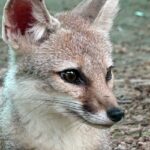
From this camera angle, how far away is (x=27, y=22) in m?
6.55

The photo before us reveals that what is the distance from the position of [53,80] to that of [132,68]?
545 cm

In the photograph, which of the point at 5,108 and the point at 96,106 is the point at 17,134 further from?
the point at 96,106

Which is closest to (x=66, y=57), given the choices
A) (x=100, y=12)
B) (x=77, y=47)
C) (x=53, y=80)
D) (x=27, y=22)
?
(x=77, y=47)

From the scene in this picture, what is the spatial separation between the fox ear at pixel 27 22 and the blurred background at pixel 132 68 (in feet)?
5.79

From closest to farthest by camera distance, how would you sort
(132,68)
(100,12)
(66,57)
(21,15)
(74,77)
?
(74,77) < (66,57) < (21,15) < (100,12) < (132,68)

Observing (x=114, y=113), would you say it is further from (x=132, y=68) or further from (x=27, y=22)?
(x=132, y=68)

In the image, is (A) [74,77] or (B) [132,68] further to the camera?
(B) [132,68]

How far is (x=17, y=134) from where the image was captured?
6.50m

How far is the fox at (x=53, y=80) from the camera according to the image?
6074mm

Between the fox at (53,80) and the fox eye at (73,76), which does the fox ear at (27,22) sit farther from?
the fox eye at (73,76)

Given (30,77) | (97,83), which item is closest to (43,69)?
(30,77)

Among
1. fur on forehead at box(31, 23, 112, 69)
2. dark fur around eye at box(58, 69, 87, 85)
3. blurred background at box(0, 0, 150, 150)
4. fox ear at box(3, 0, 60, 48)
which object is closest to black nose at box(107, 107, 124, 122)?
dark fur around eye at box(58, 69, 87, 85)

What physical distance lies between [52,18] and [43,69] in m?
0.53

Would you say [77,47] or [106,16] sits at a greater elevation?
[77,47]
